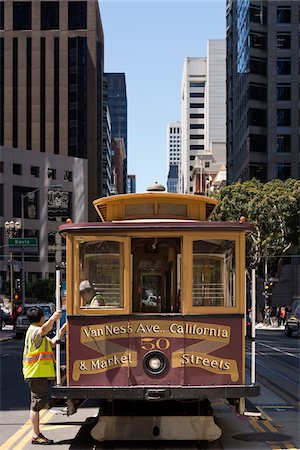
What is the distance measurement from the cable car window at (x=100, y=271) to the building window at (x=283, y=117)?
220ft

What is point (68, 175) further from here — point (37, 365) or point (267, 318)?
point (37, 365)

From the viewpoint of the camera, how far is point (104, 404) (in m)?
10.1

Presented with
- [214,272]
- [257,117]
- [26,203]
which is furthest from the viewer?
[26,203]

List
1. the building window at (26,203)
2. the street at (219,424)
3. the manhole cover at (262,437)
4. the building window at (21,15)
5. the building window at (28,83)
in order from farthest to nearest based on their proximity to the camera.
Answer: the building window at (21,15) → the building window at (28,83) → the building window at (26,203) → the manhole cover at (262,437) → the street at (219,424)

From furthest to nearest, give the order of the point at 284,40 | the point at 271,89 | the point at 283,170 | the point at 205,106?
the point at 205,106, the point at 271,89, the point at 284,40, the point at 283,170

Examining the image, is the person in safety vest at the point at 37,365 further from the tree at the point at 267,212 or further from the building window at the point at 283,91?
the building window at the point at 283,91

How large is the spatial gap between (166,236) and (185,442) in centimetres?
261

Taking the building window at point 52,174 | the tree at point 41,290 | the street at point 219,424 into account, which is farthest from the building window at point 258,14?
the street at point 219,424

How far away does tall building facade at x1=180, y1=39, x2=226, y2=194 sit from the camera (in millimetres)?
180875

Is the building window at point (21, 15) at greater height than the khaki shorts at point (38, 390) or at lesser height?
greater

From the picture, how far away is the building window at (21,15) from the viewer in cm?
11731

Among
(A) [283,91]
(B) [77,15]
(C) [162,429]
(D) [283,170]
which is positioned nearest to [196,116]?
(B) [77,15]

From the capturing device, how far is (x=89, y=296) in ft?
30.6

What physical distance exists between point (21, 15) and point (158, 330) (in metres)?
115
